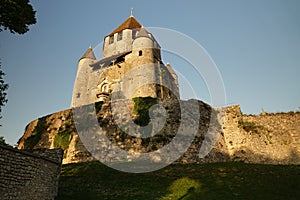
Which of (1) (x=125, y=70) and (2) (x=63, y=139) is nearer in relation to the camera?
(2) (x=63, y=139)

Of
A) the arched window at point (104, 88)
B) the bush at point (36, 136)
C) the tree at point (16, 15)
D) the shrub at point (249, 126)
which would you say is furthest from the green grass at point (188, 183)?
the arched window at point (104, 88)

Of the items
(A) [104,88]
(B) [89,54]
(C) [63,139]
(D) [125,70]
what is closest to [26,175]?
(C) [63,139]

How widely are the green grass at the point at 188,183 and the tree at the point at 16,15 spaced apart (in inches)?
301

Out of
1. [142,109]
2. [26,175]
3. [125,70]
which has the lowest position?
[26,175]

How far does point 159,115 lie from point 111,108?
4208 millimetres

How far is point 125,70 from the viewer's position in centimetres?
3509

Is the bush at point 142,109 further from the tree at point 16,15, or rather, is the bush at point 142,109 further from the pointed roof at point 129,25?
the pointed roof at point 129,25

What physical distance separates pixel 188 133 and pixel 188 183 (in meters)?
8.73

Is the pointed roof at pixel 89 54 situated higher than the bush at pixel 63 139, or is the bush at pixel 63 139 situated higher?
the pointed roof at pixel 89 54

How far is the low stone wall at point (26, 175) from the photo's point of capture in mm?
7453

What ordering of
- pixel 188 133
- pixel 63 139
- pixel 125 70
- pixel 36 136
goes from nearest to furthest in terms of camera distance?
pixel 188 133, pixel 63 139, pixel 36 136, pixel 125 70

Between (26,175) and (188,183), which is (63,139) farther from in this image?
(26,175)

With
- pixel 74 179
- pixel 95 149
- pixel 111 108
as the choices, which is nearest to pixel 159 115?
pixel 111 108

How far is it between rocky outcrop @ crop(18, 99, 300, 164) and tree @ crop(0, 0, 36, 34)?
9950mm
